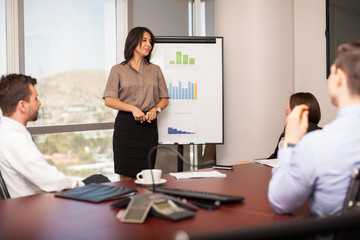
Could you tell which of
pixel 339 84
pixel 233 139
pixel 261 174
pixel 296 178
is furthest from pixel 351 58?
pixel 233 139

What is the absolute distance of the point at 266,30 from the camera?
195 inches

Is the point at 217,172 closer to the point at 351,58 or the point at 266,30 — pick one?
the point at 351,58

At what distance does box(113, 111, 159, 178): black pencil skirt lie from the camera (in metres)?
4.09

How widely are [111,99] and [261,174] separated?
82.2 inches

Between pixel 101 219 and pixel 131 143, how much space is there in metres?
2.66

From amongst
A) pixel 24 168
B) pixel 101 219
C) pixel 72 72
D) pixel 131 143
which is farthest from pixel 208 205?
pixel 72 72

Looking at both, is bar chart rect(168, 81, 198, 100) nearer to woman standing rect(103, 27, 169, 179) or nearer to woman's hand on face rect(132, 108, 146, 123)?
woman standing rect(103, 27, 169, 179)

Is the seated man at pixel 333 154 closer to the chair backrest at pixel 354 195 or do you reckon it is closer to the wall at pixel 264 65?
the chair backrest at pixel 354 195

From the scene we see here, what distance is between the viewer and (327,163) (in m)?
1.29

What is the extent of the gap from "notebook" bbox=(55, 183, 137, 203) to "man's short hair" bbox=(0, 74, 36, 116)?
2.12 ft

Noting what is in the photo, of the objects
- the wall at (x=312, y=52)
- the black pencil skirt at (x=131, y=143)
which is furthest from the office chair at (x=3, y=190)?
the wall at (x=312, y=52)

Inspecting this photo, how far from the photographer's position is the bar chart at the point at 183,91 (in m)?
4.70

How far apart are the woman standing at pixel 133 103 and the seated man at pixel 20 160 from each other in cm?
179

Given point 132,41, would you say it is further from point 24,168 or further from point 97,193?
point 97,193
